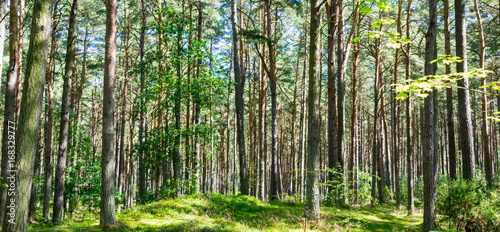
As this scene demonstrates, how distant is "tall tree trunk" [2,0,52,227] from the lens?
448 centimetres

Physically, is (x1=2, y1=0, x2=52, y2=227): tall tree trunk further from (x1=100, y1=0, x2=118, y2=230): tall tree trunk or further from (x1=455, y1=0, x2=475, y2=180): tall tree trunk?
(x1=455, y1=0, x2=475, y2=180): tall tree trunk

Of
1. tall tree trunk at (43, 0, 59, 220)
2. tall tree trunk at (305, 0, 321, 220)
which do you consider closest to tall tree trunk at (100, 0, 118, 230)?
tall tree trunk at (305, 0, 321, 220)

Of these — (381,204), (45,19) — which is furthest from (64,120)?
(381,204)

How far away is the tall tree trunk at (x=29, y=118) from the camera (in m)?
4.48

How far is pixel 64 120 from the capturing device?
1145 cm

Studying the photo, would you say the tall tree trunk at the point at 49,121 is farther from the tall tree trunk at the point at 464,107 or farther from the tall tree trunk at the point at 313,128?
the tall tree trunk at the point at 464,107

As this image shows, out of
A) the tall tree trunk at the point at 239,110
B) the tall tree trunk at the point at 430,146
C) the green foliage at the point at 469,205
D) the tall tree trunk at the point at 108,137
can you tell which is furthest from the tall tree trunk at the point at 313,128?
the tall tree trunk at the point at 239,110

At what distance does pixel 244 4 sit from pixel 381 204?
16.0 m

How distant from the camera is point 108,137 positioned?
6.81 m

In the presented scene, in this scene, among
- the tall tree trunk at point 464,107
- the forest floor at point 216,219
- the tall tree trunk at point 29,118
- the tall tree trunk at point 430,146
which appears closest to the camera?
the tall tree trunk at point 29,118

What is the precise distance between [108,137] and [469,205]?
9.43 m

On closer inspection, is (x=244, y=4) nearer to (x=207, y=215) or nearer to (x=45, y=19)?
(x=207, y=215)

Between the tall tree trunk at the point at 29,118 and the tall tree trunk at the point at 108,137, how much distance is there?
2.13 m

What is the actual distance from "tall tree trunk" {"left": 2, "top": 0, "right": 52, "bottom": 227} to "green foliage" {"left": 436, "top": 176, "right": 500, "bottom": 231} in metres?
9.76
